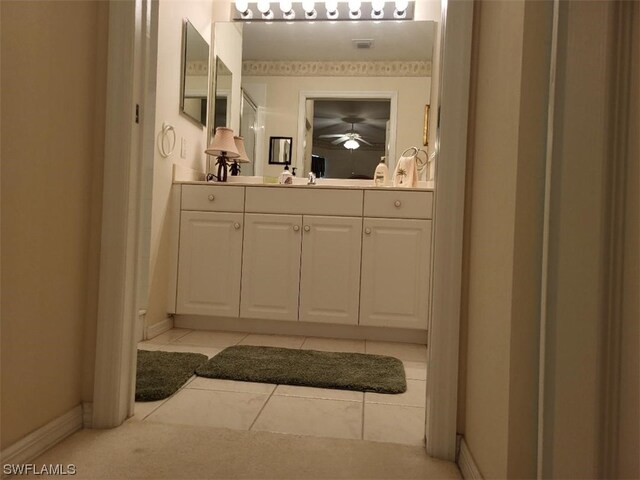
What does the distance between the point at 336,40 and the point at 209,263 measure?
1.76 metres

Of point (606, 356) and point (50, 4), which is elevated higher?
point (50, 4)

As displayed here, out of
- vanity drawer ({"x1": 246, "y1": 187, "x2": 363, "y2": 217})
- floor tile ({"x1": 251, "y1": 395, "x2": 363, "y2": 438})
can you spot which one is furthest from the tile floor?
vanity drawer ({"x1": 246, "y1": 187, "x2": 363, "y2": 217})

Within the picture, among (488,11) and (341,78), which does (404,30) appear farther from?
(488,11)

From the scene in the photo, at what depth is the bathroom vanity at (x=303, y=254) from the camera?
251 cm

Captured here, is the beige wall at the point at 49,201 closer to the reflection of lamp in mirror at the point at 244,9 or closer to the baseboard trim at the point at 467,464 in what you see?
the baseboard trim at the point at 467,464

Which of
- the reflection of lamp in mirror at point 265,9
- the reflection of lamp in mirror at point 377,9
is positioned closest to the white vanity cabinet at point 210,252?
the reflection of lamp in mirror at point 265,9

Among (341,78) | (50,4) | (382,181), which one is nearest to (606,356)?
(50,4)

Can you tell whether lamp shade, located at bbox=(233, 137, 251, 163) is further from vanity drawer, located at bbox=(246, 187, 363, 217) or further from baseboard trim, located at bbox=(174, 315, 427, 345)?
baseboard trim, located at bbox=(174, 315, 427, 345)

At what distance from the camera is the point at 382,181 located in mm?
2945

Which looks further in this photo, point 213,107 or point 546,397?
point 213,107

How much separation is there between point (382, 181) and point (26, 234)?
7.29 ft

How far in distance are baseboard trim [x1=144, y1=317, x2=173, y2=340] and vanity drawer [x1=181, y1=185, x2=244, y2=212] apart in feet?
2.20

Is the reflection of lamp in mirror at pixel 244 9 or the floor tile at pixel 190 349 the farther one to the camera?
the reflection of lamp in mirror at pixel 244 9

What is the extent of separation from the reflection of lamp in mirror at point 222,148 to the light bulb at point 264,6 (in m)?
0.93
